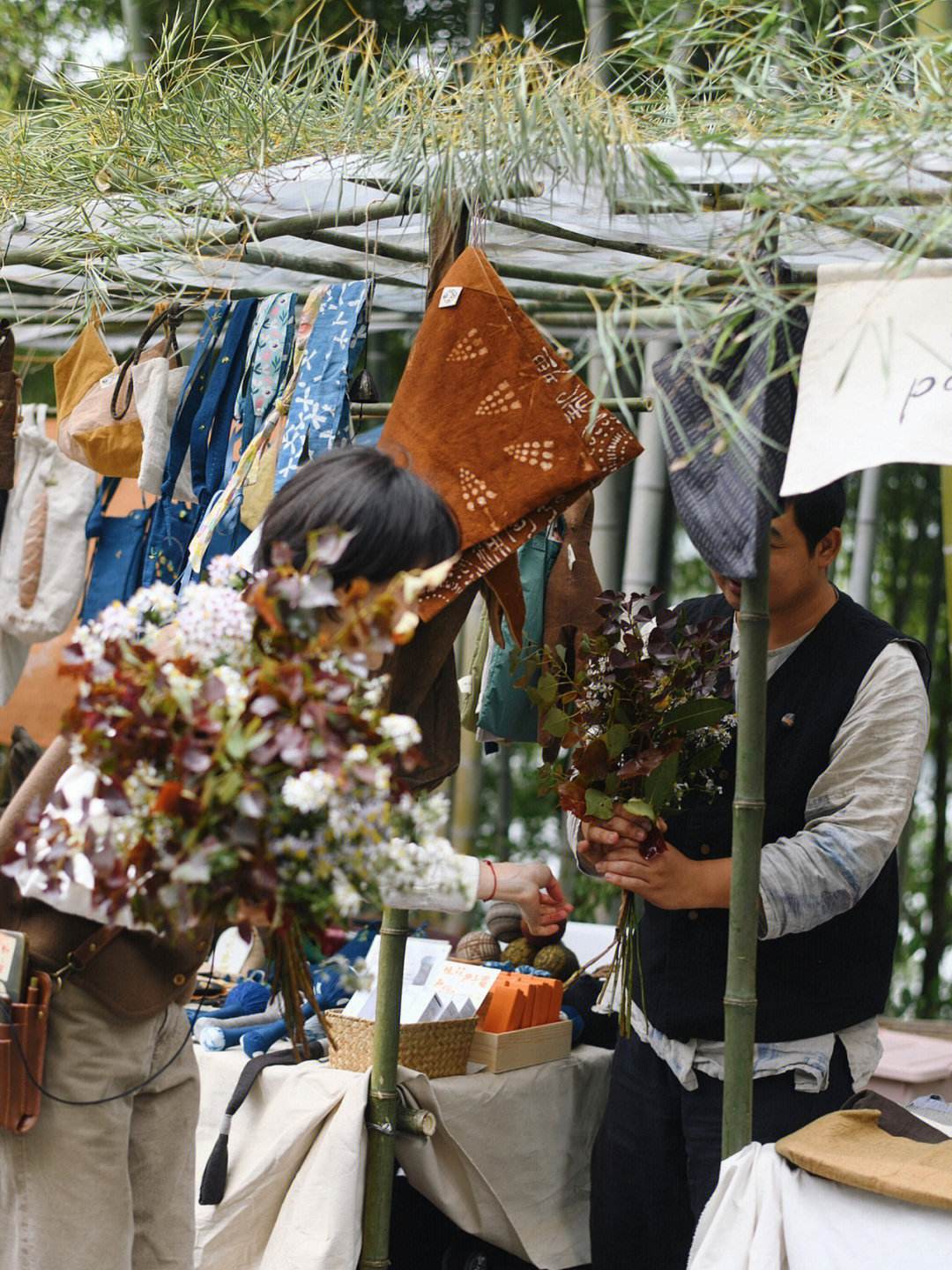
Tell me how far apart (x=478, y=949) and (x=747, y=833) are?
121cm

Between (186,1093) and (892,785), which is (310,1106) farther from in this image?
(892,785)

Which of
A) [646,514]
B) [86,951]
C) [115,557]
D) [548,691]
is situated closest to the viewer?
[86,951]

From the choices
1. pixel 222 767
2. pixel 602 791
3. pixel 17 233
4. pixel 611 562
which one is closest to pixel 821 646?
pixel 602 791

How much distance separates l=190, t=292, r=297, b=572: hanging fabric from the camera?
2.45 metres

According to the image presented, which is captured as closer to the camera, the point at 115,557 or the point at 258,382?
the point at 258,382

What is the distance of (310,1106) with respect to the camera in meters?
2.61

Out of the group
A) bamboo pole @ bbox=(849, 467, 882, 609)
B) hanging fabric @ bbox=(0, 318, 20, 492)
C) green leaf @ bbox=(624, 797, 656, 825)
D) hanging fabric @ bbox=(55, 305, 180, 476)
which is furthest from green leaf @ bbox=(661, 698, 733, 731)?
bamboo pole @ bbox=(849, 467, 882, 609)

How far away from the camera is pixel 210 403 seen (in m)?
2.64

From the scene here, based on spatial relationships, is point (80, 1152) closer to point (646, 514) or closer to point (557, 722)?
point (557, 722)

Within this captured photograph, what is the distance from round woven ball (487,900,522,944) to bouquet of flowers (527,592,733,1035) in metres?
0.96

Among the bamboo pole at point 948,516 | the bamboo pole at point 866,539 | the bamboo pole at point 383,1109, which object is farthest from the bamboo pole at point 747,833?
the bamboo pole at point 866,539

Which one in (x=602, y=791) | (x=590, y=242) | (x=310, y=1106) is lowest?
(x=310, y=1106)

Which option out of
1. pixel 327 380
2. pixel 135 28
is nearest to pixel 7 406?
pixel 327 380

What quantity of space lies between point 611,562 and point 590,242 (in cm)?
213
